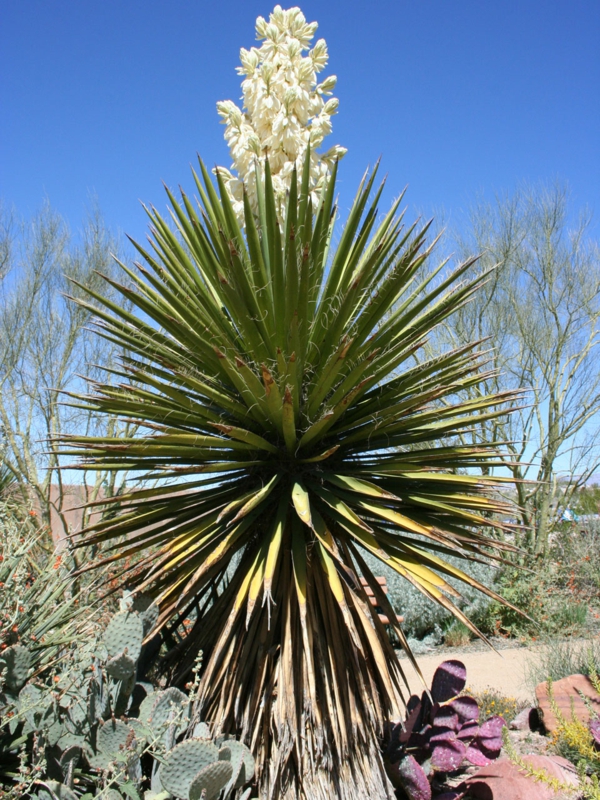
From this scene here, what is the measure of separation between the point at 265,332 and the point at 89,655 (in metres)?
1.68

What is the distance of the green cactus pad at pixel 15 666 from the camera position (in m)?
2.54

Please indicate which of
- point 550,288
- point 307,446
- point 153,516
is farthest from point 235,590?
point 550,288

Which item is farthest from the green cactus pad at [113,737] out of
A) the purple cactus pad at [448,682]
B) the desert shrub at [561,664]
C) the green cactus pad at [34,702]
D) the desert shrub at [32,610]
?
the desert shrub at [561,664]

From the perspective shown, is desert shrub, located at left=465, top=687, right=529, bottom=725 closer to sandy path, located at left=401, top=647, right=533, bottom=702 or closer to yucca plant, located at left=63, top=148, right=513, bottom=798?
sandy path, located at left=401, top=647, right=533, bottom=702

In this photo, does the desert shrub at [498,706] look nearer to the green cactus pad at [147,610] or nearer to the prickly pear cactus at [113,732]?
the prickly pear cactus at [113,732]

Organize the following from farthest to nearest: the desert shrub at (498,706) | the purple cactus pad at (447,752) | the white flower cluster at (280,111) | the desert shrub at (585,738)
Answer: the desert shrub at (498,706), the white flower cluster at (280,111), the purple cactus pad at (447,752), the desert shrub at (585,738)

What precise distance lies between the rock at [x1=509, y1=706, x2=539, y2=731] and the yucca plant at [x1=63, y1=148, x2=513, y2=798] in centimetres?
255

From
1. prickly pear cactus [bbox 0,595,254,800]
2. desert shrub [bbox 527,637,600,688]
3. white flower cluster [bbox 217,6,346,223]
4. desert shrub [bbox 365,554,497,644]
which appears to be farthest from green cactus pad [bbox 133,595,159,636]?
desert shrub [bbox 365,554,497,644]

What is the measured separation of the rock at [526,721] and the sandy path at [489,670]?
1.73 feet

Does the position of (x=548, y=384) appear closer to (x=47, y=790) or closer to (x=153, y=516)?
(x=153, y=516)

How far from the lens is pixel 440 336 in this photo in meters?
11.9

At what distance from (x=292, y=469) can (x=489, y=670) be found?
5.18 meters

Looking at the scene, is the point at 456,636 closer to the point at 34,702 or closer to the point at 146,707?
the point at 146,707

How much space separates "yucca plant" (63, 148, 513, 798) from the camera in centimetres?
274
